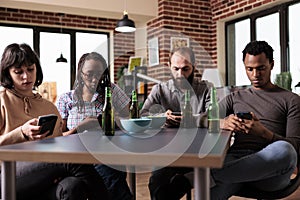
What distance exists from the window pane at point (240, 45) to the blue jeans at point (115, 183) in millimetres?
3718

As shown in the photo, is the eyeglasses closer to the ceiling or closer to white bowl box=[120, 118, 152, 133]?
white bowl box=[120, 118, 152, 133]

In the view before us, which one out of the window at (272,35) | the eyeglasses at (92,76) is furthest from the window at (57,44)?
the eyeglasses at (92,76)

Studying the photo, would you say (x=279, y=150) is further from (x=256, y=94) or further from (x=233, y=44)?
(x=233, y=44)

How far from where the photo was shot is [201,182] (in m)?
1.09

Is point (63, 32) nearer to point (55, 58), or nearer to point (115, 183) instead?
point (55, 58)

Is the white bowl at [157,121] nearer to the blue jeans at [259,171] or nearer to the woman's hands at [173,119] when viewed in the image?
the woman's hands at [173,119]

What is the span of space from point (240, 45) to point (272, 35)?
2.07ft

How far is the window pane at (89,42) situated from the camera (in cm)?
660

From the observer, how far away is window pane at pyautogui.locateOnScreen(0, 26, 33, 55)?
233 inches

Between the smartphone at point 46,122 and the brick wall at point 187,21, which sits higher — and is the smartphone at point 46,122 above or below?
below

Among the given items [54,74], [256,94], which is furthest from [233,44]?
[256,94]

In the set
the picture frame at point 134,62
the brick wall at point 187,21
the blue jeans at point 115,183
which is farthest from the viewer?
the picture frame at point 134,62

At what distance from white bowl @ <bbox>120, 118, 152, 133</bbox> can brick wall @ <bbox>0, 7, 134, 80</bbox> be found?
4802 mm

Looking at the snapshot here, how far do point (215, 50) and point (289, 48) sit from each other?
4.05ft
